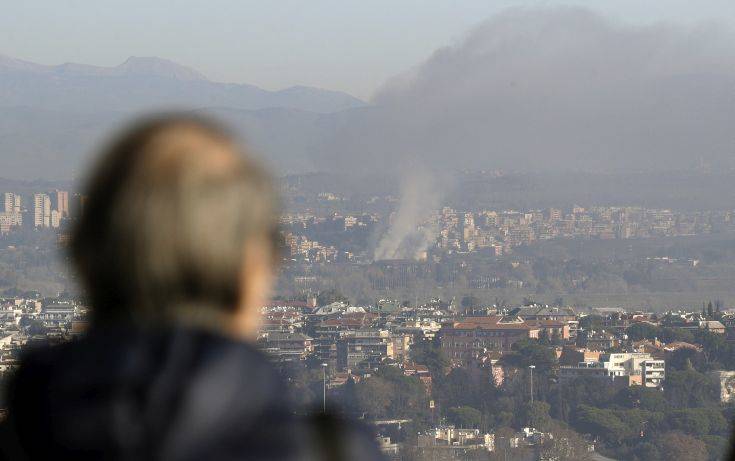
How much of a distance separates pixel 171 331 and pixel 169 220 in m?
0.06

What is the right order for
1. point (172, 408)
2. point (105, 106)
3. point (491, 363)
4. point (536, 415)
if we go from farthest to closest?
1. point (105, 106)
2. point (491, 363)
3. point (536, 415)
4. point (172, 408)

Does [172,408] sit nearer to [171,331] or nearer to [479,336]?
[171,331]

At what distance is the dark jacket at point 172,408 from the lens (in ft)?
2.61

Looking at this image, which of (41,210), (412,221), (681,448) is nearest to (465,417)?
(681,448)

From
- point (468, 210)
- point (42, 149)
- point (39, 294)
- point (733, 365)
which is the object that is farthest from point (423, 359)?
point (42, 149)

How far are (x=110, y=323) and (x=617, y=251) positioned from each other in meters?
65.0

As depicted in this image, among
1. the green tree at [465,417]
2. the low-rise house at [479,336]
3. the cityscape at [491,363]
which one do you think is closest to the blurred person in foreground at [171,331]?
the cityscape at [491,363]

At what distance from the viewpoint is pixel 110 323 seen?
86 centimetres

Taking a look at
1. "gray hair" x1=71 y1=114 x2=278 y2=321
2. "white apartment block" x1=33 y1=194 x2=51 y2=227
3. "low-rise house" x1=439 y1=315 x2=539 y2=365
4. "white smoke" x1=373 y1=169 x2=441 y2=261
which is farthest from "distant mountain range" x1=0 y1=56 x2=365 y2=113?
"gray hair" x1=71 y1=114 x2=278 y2=321

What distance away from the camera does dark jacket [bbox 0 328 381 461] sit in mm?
797

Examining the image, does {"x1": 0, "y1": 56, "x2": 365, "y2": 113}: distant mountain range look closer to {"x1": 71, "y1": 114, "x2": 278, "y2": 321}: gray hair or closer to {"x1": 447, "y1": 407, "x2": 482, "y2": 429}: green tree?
{"x1": 447, "y1": 407, "x2": 482, "y2": 429}: green tree

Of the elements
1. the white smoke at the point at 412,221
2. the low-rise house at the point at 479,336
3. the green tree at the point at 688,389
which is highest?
the white smoke at the point at 412,221

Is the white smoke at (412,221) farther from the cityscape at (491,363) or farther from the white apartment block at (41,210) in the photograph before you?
the white apartment block at (41,210)

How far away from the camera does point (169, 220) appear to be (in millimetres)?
857
